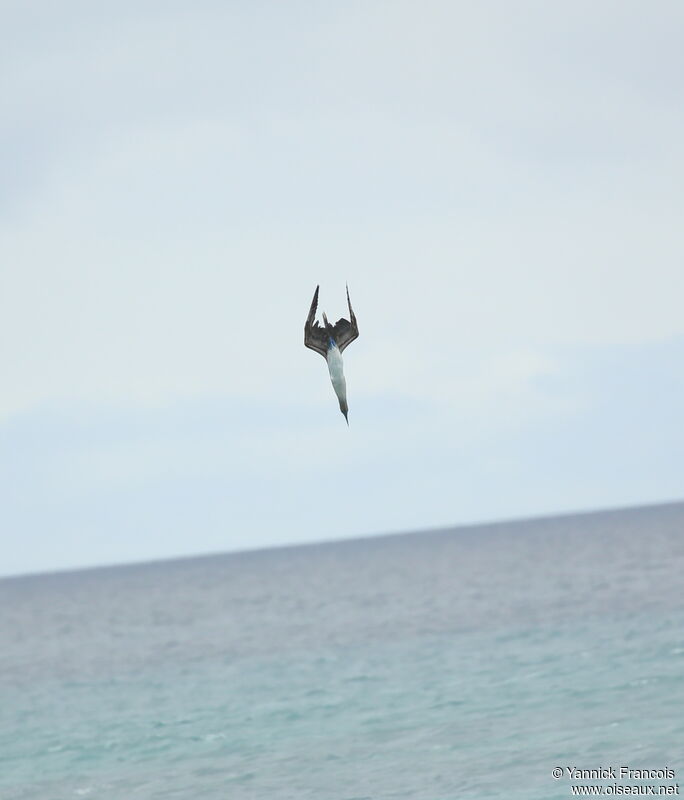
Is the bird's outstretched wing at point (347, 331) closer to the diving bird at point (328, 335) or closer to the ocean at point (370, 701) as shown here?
the diving bird at point (328, 335)

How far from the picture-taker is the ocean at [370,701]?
112ft

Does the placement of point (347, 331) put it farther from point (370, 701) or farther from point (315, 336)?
point (370, 701)

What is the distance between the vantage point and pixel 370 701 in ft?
149

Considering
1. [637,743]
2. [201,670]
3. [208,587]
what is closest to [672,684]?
[637,743]

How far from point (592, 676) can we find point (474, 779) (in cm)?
1449

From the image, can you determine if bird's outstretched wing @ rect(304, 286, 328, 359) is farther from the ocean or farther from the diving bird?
the ocean

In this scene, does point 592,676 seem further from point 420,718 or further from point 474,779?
point 474,779

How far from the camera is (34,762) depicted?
1617 inches

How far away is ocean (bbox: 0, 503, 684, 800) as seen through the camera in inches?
1341

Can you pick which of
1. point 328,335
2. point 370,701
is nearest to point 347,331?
point 328,335

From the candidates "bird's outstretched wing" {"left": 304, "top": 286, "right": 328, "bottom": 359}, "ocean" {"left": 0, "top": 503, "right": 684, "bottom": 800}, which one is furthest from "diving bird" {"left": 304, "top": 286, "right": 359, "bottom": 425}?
"ocean" {"left": 0, "top": 503, "right": 684, "bottom": 800}

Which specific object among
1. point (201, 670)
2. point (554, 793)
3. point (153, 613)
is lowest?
point (554, 793)

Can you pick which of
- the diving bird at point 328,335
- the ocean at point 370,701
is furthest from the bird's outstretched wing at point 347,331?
the ocean at point 370,701

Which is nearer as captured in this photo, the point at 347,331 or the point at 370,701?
the point at 347,331
